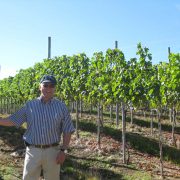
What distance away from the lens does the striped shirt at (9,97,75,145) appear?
480 centimetres

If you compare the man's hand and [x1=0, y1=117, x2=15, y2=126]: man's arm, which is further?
[x1=0, y1=117, x2=15, y2=126]: man's arm

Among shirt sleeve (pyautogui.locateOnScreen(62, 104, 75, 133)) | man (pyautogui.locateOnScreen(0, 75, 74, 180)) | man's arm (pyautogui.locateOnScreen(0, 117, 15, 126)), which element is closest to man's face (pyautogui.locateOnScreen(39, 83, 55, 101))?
man (pyautogui.locateOnScreen(0, 75, 74, 180))

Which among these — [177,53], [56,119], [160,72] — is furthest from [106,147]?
[56,119]

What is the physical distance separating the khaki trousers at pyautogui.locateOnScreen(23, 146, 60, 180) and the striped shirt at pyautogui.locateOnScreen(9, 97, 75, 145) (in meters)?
0.11

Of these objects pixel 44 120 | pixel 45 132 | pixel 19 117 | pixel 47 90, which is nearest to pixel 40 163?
pixel 45 132

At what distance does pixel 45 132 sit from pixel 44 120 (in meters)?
0.15

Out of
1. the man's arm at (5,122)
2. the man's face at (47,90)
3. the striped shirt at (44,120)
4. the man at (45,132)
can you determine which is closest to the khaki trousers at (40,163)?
the man at (45,132)

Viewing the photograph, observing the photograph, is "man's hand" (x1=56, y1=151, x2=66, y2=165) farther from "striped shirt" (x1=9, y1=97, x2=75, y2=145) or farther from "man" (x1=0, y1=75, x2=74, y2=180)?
"striped shirt" (x1=9, y1=97, x2=75, y2=145)

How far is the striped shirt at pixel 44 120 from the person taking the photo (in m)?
4.80

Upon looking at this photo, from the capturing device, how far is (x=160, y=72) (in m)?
11.4

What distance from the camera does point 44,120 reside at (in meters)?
4.81

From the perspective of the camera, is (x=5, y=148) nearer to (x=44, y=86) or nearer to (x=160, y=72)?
(x=160, y=72)

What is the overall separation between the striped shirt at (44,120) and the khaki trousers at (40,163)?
0.11 m

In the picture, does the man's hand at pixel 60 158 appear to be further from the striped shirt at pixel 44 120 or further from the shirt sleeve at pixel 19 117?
the shirt sleeve at pixel 19 117
